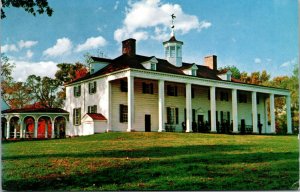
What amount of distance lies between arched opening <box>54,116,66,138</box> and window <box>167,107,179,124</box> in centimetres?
748

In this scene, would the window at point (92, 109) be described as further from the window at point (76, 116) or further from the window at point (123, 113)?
the window at point (123, 113)

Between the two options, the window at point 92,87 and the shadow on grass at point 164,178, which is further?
the window at point 92,87

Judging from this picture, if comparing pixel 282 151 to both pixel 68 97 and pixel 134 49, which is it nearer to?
pixel 134 49

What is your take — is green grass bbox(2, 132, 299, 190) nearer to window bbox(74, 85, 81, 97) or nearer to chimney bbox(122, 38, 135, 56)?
window bbox(74, 85, 81, 97)

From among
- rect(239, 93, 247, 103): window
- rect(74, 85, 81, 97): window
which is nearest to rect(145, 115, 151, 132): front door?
rect(74, 85, 81, 97): window

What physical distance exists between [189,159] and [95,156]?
284cm

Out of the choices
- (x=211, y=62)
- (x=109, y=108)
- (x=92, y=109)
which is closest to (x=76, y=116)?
(x=92, y=109)

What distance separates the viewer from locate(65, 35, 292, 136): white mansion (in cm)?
2598

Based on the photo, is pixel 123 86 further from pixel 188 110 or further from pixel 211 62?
pixel 211 62

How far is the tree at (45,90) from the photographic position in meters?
29.0

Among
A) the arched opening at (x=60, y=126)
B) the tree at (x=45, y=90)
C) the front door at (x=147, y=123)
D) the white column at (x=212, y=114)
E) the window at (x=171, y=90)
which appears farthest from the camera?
the arched opening at (x=60, y=126)

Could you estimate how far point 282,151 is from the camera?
45.4 feet

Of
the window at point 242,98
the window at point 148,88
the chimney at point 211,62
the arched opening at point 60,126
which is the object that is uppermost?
the chimney at point 211,62

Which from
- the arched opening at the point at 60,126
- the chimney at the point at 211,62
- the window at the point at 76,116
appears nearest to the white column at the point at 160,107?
the window at the point at 76,116
